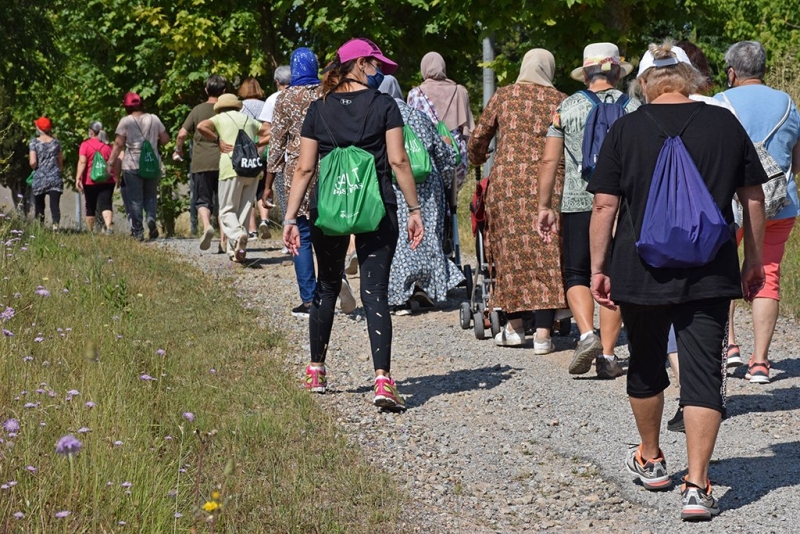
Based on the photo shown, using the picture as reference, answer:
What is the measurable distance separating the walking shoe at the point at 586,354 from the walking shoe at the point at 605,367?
0.41 ft

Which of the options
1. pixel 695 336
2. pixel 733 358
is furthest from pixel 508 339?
pixel 695 336

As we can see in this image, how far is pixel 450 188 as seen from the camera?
11.0 m

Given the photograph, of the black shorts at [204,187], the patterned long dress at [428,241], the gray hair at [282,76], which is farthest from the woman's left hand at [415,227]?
the black shorts at [204,187]

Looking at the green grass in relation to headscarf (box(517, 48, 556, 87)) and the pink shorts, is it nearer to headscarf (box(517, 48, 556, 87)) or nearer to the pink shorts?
headscarf (box(517, 48, 556, 87))

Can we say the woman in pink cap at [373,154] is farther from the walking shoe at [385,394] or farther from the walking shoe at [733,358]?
the walking shoe at [733,358]

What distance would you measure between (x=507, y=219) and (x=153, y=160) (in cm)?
842

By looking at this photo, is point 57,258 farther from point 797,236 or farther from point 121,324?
point 797,236

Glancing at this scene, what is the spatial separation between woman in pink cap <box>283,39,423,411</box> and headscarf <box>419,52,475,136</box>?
4.24m

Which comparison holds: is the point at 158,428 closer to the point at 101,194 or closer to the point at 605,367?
the point at 605,367

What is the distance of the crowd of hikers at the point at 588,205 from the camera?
204 inches

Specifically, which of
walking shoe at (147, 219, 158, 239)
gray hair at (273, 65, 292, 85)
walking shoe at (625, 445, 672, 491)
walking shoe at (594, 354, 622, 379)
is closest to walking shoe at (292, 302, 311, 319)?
gray hair at (273, 65, 292, 85)

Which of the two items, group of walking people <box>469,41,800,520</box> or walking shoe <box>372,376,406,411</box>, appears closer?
group of walking people <box>469,41,800,520</box>

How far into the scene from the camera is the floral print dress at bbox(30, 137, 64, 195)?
723 inches

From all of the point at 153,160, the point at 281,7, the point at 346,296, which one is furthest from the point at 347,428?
the point at 281,7
